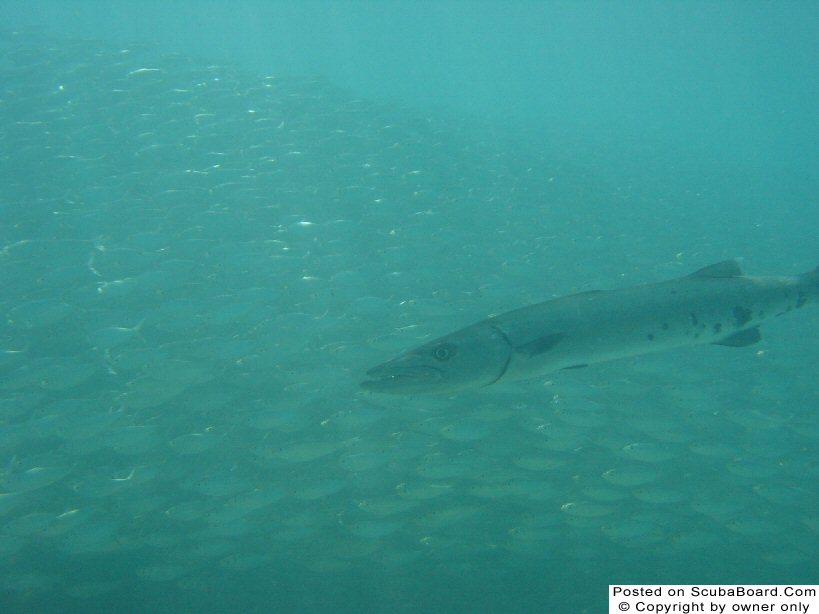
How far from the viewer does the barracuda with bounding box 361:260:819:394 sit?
10.8ft

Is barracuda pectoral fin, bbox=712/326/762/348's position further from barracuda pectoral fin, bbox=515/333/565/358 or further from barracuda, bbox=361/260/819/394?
barracuda pectoral fin, bbox=515/333/565/358

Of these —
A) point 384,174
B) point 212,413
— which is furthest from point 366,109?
point 212,413

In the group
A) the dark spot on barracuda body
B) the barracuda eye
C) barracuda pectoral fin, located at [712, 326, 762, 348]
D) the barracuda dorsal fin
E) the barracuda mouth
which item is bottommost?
the barracuda mouth

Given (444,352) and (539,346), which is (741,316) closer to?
(539,346)

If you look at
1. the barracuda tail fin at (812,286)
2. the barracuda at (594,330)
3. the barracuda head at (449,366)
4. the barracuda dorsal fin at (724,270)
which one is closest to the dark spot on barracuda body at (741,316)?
the barracuda at (594,330)

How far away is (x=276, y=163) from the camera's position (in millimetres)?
13609

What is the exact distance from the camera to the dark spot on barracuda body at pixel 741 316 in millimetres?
4016

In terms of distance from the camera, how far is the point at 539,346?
343 cm

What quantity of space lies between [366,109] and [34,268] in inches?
478

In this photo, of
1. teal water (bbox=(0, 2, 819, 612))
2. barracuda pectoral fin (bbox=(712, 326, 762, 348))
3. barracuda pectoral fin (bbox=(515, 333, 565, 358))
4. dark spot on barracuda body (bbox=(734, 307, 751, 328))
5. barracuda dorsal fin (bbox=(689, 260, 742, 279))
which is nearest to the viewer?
barracuda pectoral fin (bbox=(515, 333, 565, 358))

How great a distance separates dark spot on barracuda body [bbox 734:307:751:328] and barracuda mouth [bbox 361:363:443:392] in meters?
2.33

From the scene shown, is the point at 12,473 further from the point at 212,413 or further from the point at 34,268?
the point at 34,268

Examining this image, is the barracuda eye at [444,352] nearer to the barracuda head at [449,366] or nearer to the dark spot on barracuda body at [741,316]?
the barracuda head at [449,366]

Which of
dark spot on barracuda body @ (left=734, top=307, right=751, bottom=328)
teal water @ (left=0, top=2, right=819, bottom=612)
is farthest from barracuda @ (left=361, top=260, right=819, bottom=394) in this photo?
teal water @ (left=0, top=2, right=819, bottom=612)
